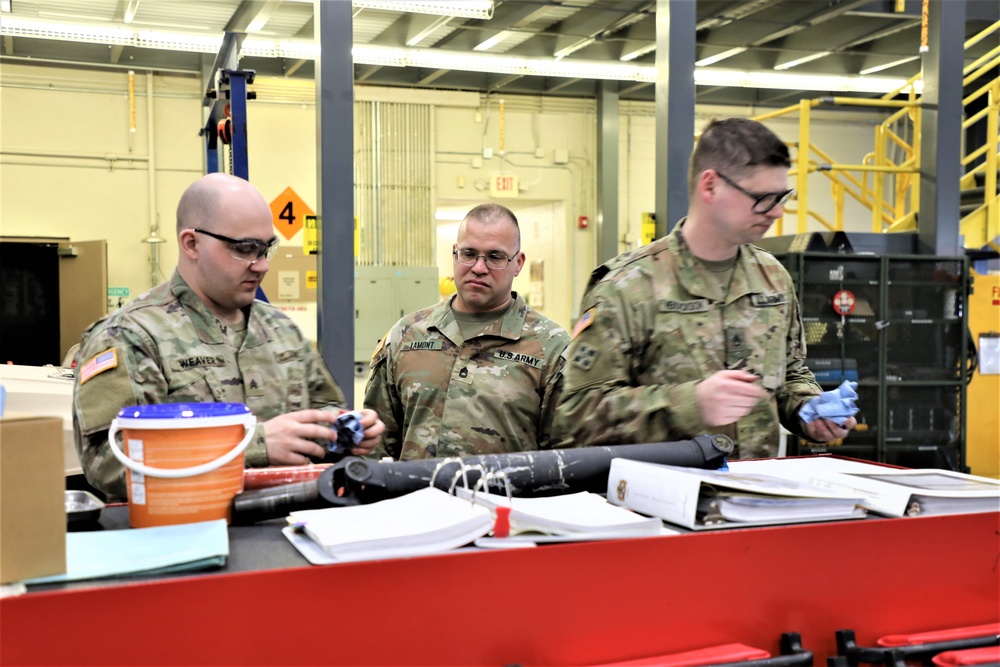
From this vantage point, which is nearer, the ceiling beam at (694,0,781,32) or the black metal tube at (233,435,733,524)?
the black metal tube at (233,435,733,524)

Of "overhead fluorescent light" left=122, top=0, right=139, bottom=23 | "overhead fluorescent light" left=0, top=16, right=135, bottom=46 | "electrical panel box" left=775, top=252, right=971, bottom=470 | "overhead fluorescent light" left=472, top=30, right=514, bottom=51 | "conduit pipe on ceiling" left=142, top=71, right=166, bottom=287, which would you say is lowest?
"electrical panel box" left=775, top=252, right=971, bottom=470

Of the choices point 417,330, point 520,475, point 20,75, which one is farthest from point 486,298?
point 20,75

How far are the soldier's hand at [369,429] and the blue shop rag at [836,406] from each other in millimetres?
1004

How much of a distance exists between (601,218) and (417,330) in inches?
403

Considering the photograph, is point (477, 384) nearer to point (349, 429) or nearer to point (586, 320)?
point (586, 320)

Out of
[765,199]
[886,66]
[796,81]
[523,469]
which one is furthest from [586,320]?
[886,66]

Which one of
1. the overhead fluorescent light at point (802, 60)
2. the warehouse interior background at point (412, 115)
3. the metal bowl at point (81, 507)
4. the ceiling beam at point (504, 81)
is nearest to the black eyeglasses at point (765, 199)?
the metal bowl at point (81, 507)

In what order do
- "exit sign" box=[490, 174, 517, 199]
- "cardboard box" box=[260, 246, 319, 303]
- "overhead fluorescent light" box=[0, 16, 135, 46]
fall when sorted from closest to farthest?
"overhead fluorescent light" box=[0, 16, 135, 46]
"cardboard box" box=[260, 246, 319, 303]
"exit sign" box=[490, 174, 517, 199]

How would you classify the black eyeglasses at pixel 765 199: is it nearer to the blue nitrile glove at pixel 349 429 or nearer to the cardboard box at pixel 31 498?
the blue nitrile glove at pixel 349 429

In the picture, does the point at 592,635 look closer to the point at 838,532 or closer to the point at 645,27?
the point at 838,532

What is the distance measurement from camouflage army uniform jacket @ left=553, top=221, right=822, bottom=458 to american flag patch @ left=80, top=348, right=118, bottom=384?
1.06m

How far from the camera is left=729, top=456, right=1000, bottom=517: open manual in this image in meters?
1.44

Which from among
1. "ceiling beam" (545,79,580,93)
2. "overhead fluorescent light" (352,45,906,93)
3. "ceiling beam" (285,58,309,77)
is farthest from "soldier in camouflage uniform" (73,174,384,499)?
"ceiling beam" (545,79,580,93)

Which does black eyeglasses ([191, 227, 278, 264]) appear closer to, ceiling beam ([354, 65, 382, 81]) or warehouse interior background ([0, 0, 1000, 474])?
warehouse interior background ([0, 0, 1000, 474])
